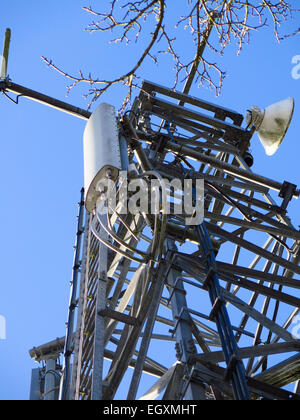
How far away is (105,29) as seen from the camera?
7.22 metres

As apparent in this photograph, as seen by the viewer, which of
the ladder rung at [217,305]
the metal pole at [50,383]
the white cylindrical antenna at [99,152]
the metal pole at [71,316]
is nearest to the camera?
the ladder rung at [217,305]

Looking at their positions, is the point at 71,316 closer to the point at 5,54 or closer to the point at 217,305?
the point at 217,305

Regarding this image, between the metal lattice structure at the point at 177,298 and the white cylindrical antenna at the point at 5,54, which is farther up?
the white cylindrical antenna at the point at 5,54

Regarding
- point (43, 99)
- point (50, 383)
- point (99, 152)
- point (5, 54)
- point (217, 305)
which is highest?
point (5, 54)

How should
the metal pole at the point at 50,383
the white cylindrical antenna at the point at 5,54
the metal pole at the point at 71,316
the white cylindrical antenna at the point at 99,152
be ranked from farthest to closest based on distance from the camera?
the metal pole at the point at 50,383
the white cylindrical antenna at the point at 5,54
the metal pole at the point at 71,316
the white cylindrical antenna at the point at 99,152

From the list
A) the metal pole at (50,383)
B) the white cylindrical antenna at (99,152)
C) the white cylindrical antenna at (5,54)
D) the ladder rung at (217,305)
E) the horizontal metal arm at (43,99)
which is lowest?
the ladder rung at (217,305)

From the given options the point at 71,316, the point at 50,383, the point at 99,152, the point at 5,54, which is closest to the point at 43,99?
the point at 5,54

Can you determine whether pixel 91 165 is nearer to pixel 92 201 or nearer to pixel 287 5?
pixel 92 201

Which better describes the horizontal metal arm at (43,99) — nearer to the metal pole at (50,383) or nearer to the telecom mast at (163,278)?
the telecom mast at (163,278)

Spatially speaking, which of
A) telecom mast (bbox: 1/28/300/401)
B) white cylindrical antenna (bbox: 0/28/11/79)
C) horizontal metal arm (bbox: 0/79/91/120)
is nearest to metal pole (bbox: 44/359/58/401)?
telecom mast (bbox: 1/28/300/401)

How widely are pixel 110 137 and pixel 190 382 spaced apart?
8.29 feet

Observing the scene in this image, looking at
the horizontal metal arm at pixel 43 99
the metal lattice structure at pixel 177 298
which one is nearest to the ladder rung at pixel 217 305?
the metal lattice structure at pixel 177 298

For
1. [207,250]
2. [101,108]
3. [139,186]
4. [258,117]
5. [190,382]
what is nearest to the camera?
[190,382]
